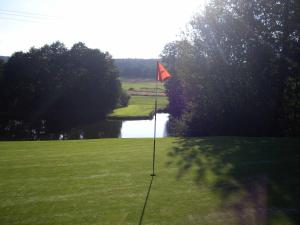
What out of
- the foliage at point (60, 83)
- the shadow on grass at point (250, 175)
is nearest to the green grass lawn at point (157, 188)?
the shadow on grass at point (250, 175)

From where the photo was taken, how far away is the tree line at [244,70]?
2786 cm

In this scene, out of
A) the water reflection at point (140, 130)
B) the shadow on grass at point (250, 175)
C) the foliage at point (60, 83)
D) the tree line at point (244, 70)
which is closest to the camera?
the shadow on grass at point (250, 175)

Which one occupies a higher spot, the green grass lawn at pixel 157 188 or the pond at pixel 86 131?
the green grass lawn at pixel 157 188

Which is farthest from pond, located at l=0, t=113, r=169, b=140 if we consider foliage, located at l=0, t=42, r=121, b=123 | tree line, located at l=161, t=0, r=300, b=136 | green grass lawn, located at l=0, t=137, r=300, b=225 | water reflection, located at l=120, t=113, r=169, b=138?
green grass lawn, located at l=0, t=137, r=300, b=225

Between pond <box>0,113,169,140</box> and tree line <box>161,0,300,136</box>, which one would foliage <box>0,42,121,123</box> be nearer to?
pond <box>0,113,169,140</box>

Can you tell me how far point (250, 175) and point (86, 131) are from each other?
146ft

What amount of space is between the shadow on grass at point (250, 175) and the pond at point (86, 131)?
28.6 metres

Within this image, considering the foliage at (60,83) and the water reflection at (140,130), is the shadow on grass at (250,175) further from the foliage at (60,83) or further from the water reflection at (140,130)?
the foliage at (60,83)

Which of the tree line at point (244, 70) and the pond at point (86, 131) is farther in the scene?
the pond at point (86, 131)

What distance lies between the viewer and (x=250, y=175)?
11453 millimetres

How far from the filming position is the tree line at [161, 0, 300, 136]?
1097 inches

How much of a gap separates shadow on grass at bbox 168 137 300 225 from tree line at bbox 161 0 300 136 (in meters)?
11.2

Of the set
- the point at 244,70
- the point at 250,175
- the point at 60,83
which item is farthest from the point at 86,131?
the point at 250,175

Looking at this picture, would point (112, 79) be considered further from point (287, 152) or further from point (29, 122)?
point (287, 152)
